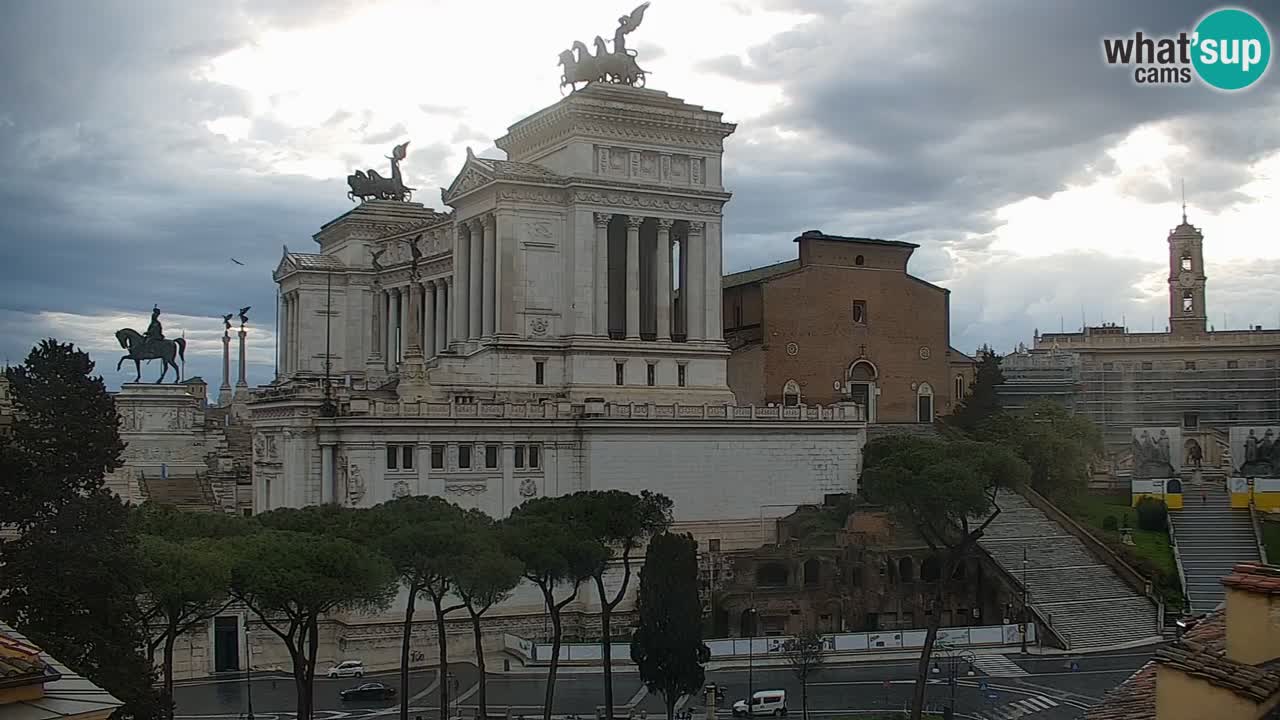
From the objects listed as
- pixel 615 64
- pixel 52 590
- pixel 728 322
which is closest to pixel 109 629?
pixel 52 590

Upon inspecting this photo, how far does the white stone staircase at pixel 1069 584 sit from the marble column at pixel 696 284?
19.1 metres

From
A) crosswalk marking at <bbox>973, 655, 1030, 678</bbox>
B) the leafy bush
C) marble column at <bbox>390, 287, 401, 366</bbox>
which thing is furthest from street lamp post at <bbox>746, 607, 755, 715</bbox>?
marble column at <bbox>390, 287, 401, 366</bbox>

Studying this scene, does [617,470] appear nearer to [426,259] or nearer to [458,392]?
[458,392]

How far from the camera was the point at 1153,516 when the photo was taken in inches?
2958

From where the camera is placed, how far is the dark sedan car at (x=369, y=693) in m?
50.3

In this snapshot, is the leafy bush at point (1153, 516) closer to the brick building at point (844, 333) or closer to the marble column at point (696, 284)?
the brick building at point (844, 333)

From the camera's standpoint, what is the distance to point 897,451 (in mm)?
56875

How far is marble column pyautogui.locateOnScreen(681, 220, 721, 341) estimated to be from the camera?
7344cm

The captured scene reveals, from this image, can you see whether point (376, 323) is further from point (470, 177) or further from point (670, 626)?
point (670, 626)

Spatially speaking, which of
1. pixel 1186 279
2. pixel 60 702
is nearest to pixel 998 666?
pixel 60 702

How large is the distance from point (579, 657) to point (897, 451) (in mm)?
16338

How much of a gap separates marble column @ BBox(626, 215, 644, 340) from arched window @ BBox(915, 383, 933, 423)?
24720 millimetres

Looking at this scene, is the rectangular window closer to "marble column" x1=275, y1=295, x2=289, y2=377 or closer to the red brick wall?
the red brick wall

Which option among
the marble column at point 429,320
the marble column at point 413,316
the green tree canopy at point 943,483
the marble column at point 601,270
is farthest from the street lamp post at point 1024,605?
the marble column at point 429,320
